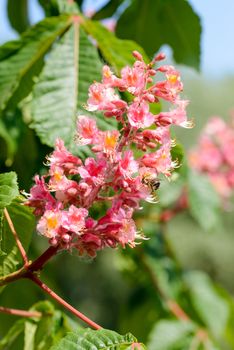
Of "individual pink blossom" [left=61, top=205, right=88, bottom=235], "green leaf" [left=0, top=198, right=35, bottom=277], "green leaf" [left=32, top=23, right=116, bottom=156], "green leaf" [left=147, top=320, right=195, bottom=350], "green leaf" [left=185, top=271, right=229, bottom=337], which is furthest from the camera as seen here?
"green leaf" [left=185, top=271, right=229, bottom=337]

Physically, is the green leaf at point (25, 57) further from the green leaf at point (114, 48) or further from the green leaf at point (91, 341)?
the green leaf at point (91, 341)

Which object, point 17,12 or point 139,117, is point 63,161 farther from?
point 17,12

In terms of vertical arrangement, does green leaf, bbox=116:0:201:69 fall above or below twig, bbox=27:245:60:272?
below

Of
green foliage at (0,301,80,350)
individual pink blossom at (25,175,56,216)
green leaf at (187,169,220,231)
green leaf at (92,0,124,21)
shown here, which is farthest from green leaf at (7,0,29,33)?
individual pink blossom at (25,175,56,216)

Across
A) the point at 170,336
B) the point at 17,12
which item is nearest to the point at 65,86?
the point at 17,12

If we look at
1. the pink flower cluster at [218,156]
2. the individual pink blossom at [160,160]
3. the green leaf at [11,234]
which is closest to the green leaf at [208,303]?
the pink flower cluster at [218,156]

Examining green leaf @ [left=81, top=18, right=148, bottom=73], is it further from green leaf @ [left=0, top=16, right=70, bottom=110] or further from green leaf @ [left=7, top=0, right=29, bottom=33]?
green leaf @ [left=7, top=0, right=29, bottom=33]

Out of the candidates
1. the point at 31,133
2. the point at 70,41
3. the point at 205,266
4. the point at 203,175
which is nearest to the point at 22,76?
the point at 70,41
